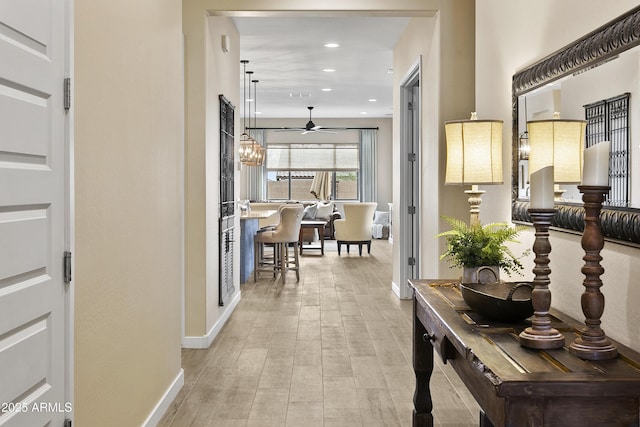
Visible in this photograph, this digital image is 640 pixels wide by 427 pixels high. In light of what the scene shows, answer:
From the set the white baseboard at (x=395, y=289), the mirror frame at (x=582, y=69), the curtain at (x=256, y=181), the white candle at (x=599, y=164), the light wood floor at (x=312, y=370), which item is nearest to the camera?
the white candle at (x=599, y=164)

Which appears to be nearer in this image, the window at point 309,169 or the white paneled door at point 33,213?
the white paneled door at point 33,213

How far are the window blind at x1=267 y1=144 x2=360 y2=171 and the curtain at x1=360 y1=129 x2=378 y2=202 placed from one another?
205 millimetres

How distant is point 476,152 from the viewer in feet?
9.75

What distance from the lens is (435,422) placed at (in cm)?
306

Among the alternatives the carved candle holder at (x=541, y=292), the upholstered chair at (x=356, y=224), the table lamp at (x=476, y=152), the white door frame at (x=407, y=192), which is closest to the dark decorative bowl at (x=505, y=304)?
the carved candle holder at (x=541, y=292)

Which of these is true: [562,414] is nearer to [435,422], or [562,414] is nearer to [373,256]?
[435,422]

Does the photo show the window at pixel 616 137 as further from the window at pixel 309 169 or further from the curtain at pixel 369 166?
the window at pixel 309 169

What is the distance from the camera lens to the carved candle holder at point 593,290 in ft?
5.04

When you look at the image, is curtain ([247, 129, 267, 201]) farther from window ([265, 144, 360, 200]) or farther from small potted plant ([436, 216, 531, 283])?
small potted plant ([436, 216, 531, 283])

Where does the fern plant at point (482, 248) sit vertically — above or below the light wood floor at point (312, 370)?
above

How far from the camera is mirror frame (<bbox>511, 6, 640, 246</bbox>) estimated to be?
5.80ft

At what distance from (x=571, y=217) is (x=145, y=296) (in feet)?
6.15

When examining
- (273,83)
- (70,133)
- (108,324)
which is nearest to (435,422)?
(108,324)

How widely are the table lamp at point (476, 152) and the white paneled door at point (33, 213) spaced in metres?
1.89
